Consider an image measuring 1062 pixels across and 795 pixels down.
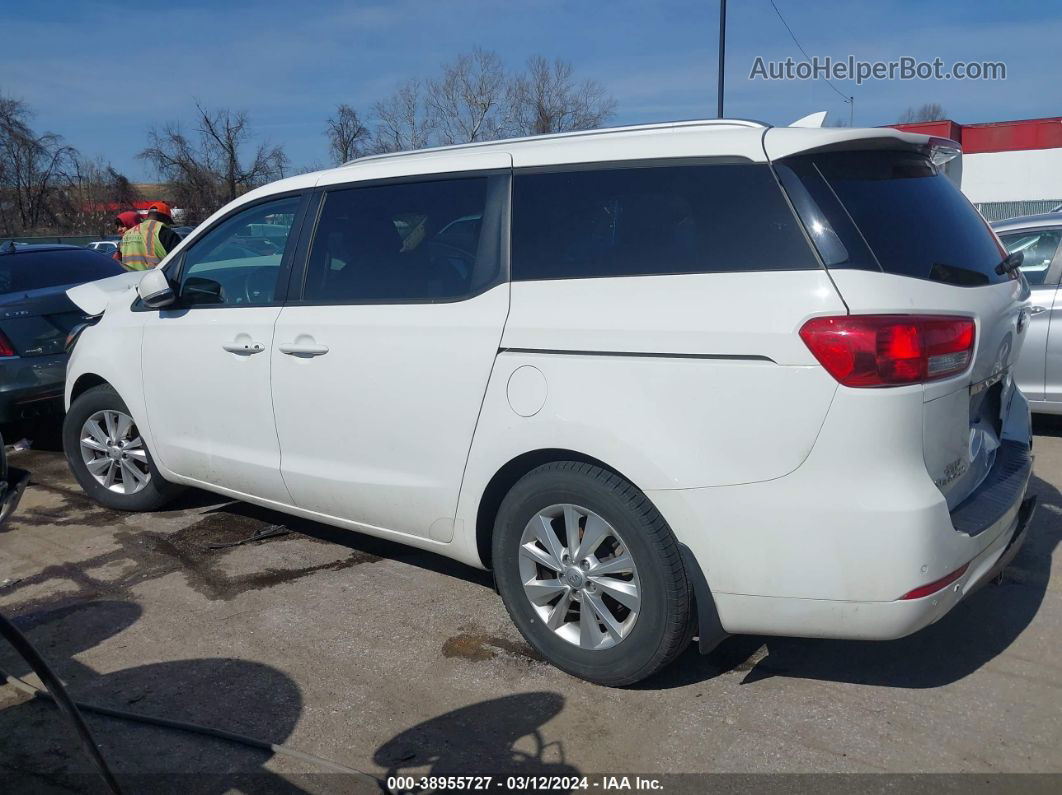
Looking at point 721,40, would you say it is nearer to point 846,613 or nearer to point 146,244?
point 146,244

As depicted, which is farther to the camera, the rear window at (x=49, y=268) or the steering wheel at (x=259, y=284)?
the rear window at (x=49, y=268)

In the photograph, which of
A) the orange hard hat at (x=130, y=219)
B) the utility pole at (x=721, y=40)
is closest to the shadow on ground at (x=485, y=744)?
the orange hard hat at (x=130, y=219)

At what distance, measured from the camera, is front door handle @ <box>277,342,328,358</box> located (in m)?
4.02

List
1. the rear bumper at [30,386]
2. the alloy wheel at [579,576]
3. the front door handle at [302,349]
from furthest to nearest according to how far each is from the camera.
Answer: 1. the rear bumper at [30,386]
2. the front door handle at [302,349]
3. the alloy wheel at [579,576]

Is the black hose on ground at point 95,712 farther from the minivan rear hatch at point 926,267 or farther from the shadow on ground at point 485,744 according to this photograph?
the minivan rear hatch at point 926,267

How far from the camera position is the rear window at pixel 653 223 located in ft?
9.68

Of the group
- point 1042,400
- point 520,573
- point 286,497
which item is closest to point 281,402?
point 286,497

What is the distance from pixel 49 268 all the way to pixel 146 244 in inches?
65.3

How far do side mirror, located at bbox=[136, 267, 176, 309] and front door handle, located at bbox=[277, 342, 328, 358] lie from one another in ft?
3.03

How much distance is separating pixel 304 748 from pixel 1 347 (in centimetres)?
503

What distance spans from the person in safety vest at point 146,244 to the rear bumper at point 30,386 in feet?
8.06

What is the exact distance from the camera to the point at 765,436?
2.82 metres

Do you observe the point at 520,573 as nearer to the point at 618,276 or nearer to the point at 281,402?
the point at 618,276

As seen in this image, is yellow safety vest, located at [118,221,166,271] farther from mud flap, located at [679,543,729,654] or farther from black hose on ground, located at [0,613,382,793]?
mud flap, located at [679,543,729,654]
